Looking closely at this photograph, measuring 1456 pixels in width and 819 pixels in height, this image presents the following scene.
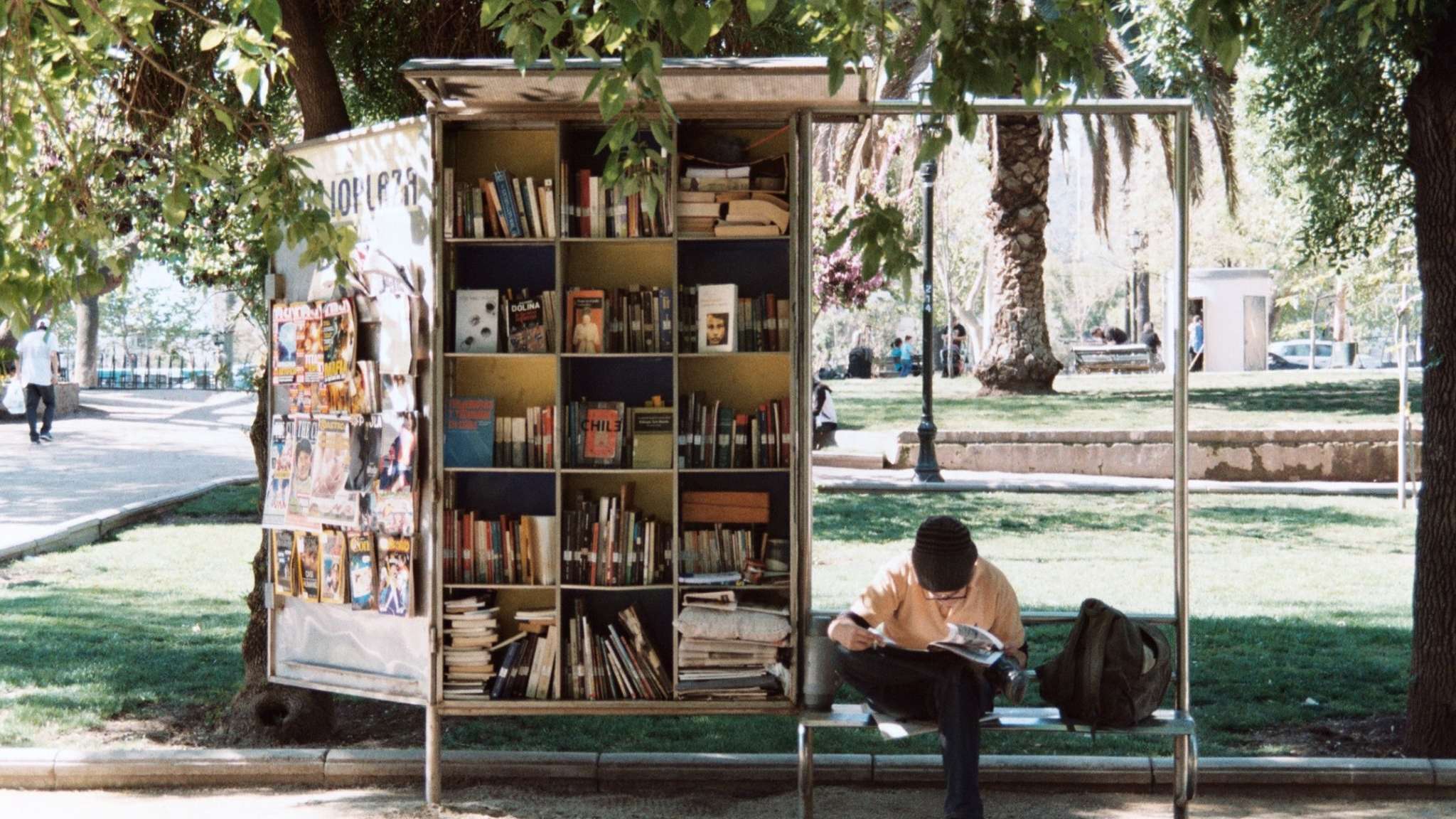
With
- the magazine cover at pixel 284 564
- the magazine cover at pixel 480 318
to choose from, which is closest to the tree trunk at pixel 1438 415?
the magazine cover at pixel 480 318

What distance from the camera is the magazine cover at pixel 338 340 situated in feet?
21.2

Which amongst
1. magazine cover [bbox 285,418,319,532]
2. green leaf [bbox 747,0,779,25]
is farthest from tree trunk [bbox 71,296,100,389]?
green leaf [bbox 747,0,779,25]

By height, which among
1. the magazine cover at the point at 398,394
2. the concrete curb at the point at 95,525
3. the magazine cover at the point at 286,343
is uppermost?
the magazine cover at the point at 286,343

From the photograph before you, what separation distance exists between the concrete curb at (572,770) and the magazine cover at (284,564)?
71cm

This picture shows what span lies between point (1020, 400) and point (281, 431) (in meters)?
17.5

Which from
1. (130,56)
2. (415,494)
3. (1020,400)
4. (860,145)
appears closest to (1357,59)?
(415,494)

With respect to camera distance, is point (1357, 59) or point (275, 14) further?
point (1357, 59)

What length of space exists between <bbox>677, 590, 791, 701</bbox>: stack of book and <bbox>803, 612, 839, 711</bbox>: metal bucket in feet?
0.40

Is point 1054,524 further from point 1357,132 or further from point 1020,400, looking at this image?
point 1020,400

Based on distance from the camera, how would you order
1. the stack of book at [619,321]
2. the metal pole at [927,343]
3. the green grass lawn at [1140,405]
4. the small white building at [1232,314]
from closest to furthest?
the stack of book at [619,321]
the metal pole at [927,343]
the green grass lawn at [1140,405]
the small white building at [1232,314]

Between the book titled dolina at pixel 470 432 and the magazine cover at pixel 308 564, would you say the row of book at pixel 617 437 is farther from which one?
the magazine cover at pixel 308 564

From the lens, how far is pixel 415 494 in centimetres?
629

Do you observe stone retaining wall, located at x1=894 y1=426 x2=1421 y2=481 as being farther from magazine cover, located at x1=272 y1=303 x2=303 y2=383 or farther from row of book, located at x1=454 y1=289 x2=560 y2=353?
magazine cover, located at x1=272 y1=303 x2=303 y2=383

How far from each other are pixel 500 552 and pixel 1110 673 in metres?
2.53
